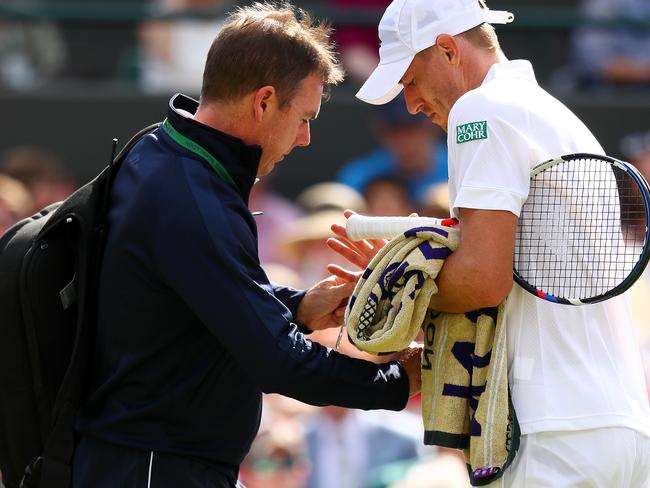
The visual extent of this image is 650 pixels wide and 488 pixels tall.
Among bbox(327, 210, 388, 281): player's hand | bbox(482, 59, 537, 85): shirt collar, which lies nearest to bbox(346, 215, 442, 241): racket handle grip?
bbox(327, 210, 388, 281): player's hand

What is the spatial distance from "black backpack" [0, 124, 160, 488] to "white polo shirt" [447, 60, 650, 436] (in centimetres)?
97

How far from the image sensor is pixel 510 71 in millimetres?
3125

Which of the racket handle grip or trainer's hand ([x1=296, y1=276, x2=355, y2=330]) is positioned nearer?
the racket handle grip

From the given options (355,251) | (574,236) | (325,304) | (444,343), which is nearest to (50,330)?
(325,304)

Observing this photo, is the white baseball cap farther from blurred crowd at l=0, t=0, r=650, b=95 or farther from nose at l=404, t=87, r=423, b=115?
blurred crowd at l=0, t=0, r=650, b=95

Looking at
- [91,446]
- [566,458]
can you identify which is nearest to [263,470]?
[91,446]

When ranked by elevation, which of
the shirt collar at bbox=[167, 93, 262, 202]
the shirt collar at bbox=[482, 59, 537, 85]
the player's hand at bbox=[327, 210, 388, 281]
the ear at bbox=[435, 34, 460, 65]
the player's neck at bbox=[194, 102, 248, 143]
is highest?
the ear at bbox=[435, 34, 460, 65]

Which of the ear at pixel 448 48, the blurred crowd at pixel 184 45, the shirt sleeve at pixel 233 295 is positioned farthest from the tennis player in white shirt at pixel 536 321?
the blurred crowd at pixel 184 45

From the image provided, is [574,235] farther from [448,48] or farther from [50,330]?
[50,330]

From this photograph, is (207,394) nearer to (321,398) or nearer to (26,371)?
(321,398)

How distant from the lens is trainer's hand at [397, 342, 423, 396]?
328cm

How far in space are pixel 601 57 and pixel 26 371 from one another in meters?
5.76

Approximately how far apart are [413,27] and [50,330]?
1.27 meters

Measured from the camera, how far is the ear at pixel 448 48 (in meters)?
3.15
